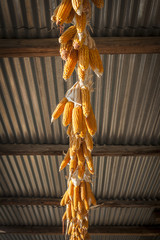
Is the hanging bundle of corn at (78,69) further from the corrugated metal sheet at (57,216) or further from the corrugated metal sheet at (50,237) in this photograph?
the corrugated metal sheet at (50,237)

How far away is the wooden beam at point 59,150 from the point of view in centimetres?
602

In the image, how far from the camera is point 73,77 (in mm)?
4691

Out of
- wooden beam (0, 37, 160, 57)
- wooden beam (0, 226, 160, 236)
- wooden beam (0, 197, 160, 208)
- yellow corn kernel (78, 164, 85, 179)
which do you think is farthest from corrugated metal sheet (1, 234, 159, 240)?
wooden beam (0, 37, 160, 57)

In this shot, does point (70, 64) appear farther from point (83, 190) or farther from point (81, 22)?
point (83, 190)

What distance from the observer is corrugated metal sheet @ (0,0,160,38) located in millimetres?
3764

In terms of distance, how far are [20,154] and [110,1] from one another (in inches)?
173

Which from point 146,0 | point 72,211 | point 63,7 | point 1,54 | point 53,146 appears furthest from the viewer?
point 53,146

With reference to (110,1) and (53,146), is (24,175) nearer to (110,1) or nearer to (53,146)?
(53,146)

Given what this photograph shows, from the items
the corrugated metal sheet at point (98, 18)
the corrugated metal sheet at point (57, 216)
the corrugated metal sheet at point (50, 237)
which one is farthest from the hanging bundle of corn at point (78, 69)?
the corrugated metal sheet at point (50, 237)

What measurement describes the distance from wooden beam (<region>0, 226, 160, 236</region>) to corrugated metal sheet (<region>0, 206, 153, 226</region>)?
168mm

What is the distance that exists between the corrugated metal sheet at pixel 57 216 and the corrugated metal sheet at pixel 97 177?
1022mm

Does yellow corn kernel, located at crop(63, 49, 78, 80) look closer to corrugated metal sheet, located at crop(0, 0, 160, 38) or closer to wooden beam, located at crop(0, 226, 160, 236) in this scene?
corrugated metal sheet, located at crop(0, 0, 160, 38)

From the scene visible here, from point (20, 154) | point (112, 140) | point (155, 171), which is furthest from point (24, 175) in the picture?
point (155, 171)

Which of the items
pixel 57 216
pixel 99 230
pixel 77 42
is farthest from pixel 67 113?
pixel 99 230
